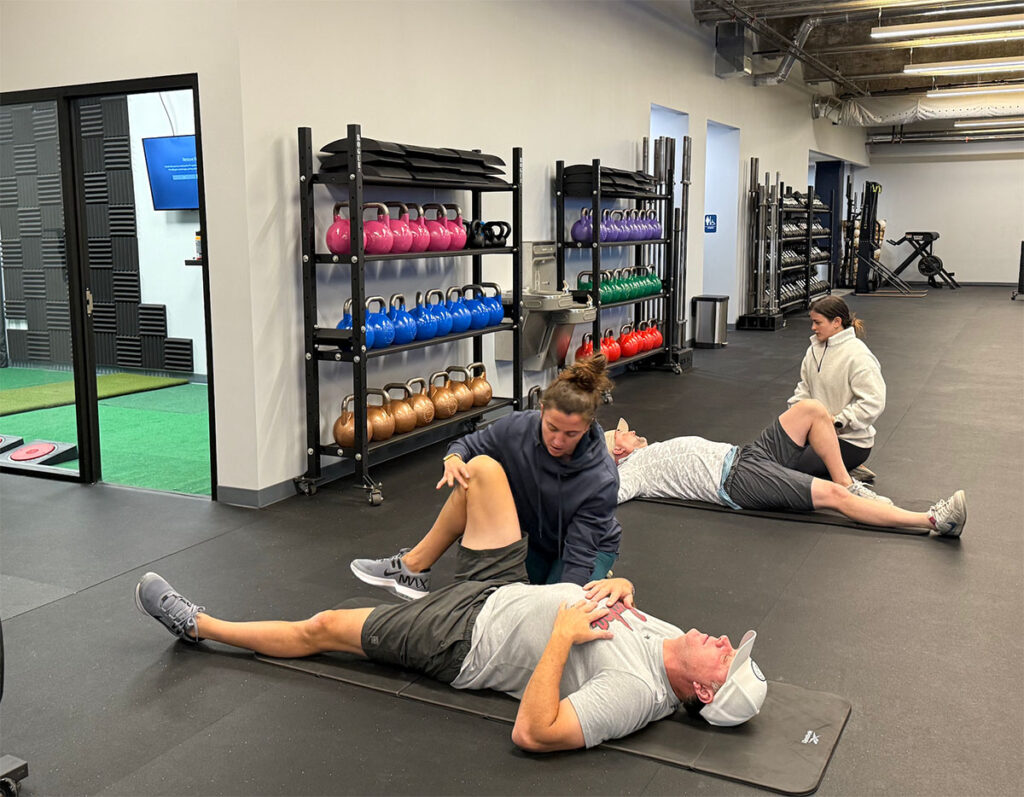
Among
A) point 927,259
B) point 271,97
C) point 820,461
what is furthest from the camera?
point 927,259

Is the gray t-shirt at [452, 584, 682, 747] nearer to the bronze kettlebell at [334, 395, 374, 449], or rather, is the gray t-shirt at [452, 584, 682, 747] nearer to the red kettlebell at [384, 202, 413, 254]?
the bronze kettlebell at [334, 395, 374, 449]

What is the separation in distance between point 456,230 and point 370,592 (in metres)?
2.69

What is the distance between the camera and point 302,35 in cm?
488

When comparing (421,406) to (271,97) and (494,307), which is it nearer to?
(494,307)

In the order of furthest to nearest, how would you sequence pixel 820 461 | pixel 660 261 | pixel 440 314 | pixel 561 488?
1. pixel 660 261
2. pixel 440 314
3. pixel 820 461
4. pixel 561 488

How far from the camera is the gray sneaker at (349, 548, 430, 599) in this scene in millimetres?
3473

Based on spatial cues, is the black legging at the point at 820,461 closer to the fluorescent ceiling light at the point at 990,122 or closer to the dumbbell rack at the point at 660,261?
the dumbbell rack at the point at 660,261

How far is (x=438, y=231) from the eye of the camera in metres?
5.53

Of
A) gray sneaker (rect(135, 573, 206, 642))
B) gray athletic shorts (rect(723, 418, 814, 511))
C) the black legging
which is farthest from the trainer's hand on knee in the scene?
the black legging

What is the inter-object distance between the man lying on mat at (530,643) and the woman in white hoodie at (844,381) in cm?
223

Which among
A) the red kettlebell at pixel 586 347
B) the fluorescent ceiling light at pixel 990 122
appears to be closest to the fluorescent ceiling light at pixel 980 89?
the fluorescent ceiling light at pixel 990 122

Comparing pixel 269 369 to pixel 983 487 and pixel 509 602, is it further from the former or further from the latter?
pixel 983 487

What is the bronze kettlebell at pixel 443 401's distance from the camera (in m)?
5.69

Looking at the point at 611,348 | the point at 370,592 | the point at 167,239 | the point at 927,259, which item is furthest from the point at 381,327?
the point at 927,259
